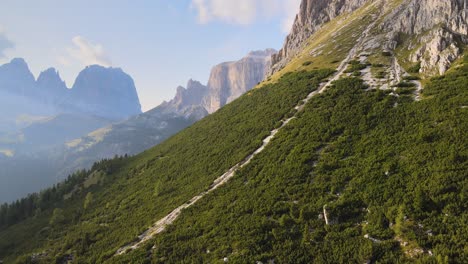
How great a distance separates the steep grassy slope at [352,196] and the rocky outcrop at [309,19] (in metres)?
89.6

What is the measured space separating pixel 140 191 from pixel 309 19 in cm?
12243

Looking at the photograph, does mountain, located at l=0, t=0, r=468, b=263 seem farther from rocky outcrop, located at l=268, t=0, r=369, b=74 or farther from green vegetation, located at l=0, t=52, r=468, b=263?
rocky outcrop, located at l=268, t=0, r=369, b=74

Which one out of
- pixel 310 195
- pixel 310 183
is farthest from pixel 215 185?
pixel 310 195

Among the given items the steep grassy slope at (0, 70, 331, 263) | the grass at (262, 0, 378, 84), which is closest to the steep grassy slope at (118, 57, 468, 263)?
the steep grassy slope at (0, 70, 331, 263)

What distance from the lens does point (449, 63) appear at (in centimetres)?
4512

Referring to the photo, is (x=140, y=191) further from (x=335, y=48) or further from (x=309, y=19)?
(x=309, y=19)

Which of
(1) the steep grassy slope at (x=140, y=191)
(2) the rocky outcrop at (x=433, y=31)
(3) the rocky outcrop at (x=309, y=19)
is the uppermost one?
(3) the rocky outcrop at (x=309, y=19)

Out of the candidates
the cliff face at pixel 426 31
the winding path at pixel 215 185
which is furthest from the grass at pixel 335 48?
the winding path at pixel 215 185

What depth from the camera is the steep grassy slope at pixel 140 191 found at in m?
39.6

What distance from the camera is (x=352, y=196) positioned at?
78.3 ft

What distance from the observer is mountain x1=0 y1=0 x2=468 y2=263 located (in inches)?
786

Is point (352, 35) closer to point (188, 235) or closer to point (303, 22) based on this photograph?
point (303, 22)

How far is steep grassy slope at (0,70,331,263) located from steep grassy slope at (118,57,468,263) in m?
8.21

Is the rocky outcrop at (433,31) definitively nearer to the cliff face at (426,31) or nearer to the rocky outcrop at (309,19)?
the cliff face at (426,31)
